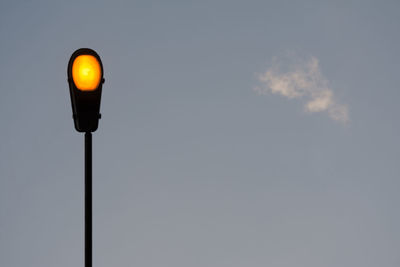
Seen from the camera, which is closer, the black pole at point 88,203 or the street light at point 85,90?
the black pole at point 88,203

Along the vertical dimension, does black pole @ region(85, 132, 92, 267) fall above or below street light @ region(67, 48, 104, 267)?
below

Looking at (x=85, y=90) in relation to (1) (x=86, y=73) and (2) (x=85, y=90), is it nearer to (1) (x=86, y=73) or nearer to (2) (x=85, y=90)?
(2) (x=85, y=90)

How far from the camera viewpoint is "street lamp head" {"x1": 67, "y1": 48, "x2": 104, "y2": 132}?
398 centimetres

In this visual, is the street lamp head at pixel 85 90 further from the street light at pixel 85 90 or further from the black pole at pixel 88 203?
the black pole at pixel 88 203

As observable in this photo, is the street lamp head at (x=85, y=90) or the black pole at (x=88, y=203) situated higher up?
the street lamp head at (x=85, y=90)

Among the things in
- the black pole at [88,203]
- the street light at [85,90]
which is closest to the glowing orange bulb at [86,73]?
the street light at [85,90]

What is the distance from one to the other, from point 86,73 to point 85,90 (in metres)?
0.15

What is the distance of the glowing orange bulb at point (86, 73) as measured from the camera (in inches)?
157

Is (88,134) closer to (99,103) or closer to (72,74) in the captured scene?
(99,103)

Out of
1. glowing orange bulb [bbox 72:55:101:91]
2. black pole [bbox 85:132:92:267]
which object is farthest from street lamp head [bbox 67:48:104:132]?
black pole [bbox 85:132:92:267]

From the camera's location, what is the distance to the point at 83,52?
4.09m

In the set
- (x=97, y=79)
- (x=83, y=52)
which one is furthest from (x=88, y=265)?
(x=83, y=52)

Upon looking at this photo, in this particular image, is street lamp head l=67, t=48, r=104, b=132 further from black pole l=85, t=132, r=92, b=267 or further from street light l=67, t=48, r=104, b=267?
black pole l=85, t=132, r=92, b=267

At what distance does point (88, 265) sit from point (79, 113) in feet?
A: 4.27
